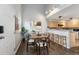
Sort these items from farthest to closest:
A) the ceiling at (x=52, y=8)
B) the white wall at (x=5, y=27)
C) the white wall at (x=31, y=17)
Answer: the white wall at (x=31, y=17) < the white wall at (x=5, y=27) < the ceiling at (x=52, y=8)

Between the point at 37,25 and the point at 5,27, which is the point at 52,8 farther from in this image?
the point at 5,27

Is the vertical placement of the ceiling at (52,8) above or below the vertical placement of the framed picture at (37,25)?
above

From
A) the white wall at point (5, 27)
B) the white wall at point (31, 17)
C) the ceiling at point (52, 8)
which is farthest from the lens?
the white wall at point (31, 17)

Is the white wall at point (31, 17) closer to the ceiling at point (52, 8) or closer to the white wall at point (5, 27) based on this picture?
the ceiling at point (52, 8)

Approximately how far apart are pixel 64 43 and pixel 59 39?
10.5 inches

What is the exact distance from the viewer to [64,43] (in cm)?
481

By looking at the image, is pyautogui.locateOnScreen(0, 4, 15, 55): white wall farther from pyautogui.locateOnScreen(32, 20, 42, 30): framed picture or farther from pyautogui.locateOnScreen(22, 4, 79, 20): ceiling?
→ pyautogui.locateOnScreen(32, 20, 42, 30): framed picture

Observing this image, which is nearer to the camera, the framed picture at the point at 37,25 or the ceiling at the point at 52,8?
the ceiling at the point at 52,8

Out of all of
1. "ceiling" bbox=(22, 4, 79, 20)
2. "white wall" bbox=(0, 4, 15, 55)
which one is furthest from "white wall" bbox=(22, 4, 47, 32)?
"white wall" bbox=(0, 4, 15, 55)

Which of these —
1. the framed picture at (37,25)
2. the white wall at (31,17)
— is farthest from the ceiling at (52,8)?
the framed picture at (37,25)

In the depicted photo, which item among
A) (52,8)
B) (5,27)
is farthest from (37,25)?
(52,8)

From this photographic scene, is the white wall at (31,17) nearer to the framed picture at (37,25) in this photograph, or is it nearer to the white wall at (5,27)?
the framed picture at (37,25)

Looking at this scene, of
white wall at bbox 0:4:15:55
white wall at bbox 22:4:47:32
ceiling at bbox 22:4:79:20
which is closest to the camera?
ceiling at bbox 22:4:79:20
